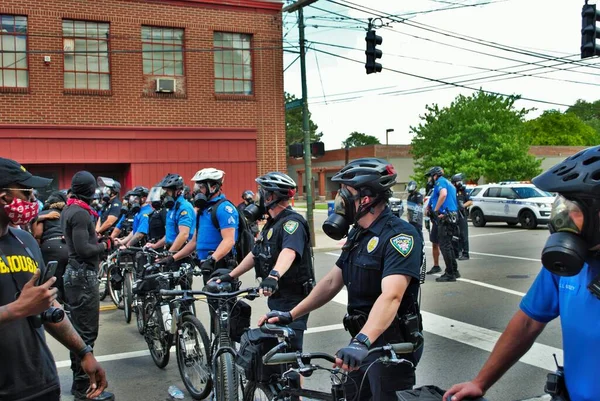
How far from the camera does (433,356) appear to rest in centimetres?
649

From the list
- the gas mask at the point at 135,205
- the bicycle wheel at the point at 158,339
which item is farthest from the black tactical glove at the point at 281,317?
the gas mask at the point at 135,205

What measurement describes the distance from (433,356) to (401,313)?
348 cm

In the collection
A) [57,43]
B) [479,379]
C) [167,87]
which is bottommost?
[479,379]

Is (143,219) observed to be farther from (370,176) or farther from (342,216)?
(370,176)

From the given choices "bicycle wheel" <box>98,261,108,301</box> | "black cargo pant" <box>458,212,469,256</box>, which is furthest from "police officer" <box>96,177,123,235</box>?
"black cargo pant" <box>458,212,469,256</box>

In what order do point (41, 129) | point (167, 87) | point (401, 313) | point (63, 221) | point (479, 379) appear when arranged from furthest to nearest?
point (167, 87) → point (41, 129) → point (63, 221) → point (401, 313) → point (479, 379)

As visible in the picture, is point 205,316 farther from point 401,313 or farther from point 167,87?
point 167,87

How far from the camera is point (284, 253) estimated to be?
14.8 feet

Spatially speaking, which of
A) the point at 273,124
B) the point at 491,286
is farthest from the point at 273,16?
the point at 491,286

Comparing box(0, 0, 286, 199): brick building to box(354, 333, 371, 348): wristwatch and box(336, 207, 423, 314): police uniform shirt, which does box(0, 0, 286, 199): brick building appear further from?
box(354, 333, 371, 348): wristwatch

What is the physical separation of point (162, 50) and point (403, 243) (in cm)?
1674

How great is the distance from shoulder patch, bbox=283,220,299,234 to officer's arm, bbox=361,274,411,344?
157 centimetres

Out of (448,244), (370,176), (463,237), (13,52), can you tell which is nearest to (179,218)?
(370,176)

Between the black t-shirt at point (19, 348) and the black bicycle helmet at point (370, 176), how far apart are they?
5.77ft
